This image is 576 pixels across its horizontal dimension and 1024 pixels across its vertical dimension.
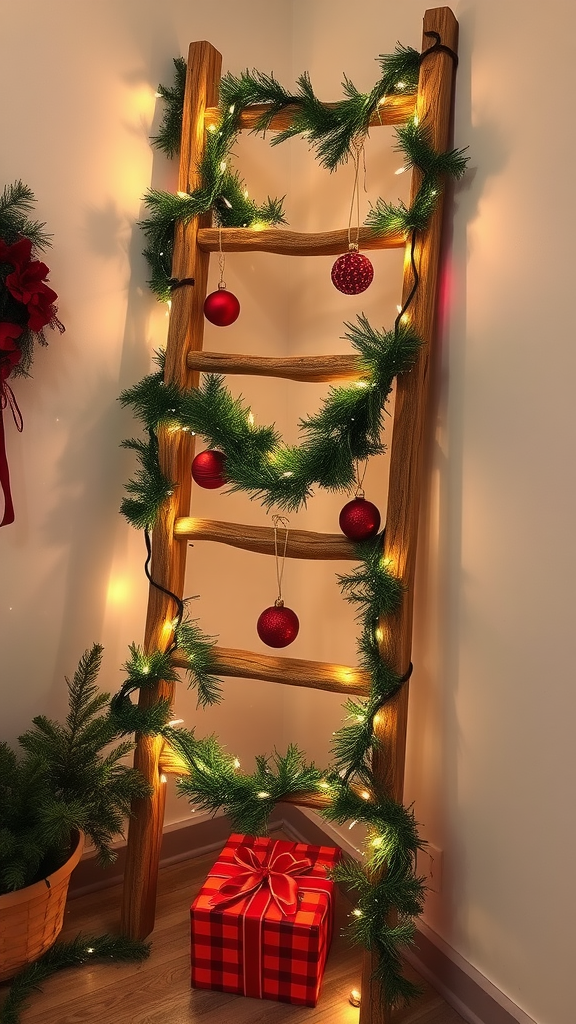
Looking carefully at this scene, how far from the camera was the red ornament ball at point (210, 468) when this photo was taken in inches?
61.6

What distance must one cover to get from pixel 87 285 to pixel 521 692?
4.03 ft

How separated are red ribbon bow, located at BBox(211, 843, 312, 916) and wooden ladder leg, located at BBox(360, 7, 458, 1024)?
184 mm

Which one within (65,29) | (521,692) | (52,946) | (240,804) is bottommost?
(52,946)

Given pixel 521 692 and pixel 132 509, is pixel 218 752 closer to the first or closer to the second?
pixel 132 509

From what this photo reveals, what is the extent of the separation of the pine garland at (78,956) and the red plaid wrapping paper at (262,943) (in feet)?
0.55

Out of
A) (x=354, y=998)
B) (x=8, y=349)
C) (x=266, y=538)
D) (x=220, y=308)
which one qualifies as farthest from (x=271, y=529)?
(x=354, y=998)

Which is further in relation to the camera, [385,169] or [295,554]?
[385,169]

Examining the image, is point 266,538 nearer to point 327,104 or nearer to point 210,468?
point 210,468

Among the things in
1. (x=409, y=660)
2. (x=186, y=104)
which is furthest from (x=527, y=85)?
(x=409, y=660)

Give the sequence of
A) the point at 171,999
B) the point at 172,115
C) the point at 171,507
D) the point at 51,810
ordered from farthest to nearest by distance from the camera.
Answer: the point at 172,115, the point at 171,507, the point at 171,999, the point at 51,810

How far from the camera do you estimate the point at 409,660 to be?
58.9 inches

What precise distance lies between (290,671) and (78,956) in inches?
28.9

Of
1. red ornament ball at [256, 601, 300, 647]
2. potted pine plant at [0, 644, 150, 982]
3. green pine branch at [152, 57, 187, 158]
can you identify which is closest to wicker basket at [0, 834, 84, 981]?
potted pine plant at [0, 644, 150, 982]

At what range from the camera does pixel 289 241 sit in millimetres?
1579
